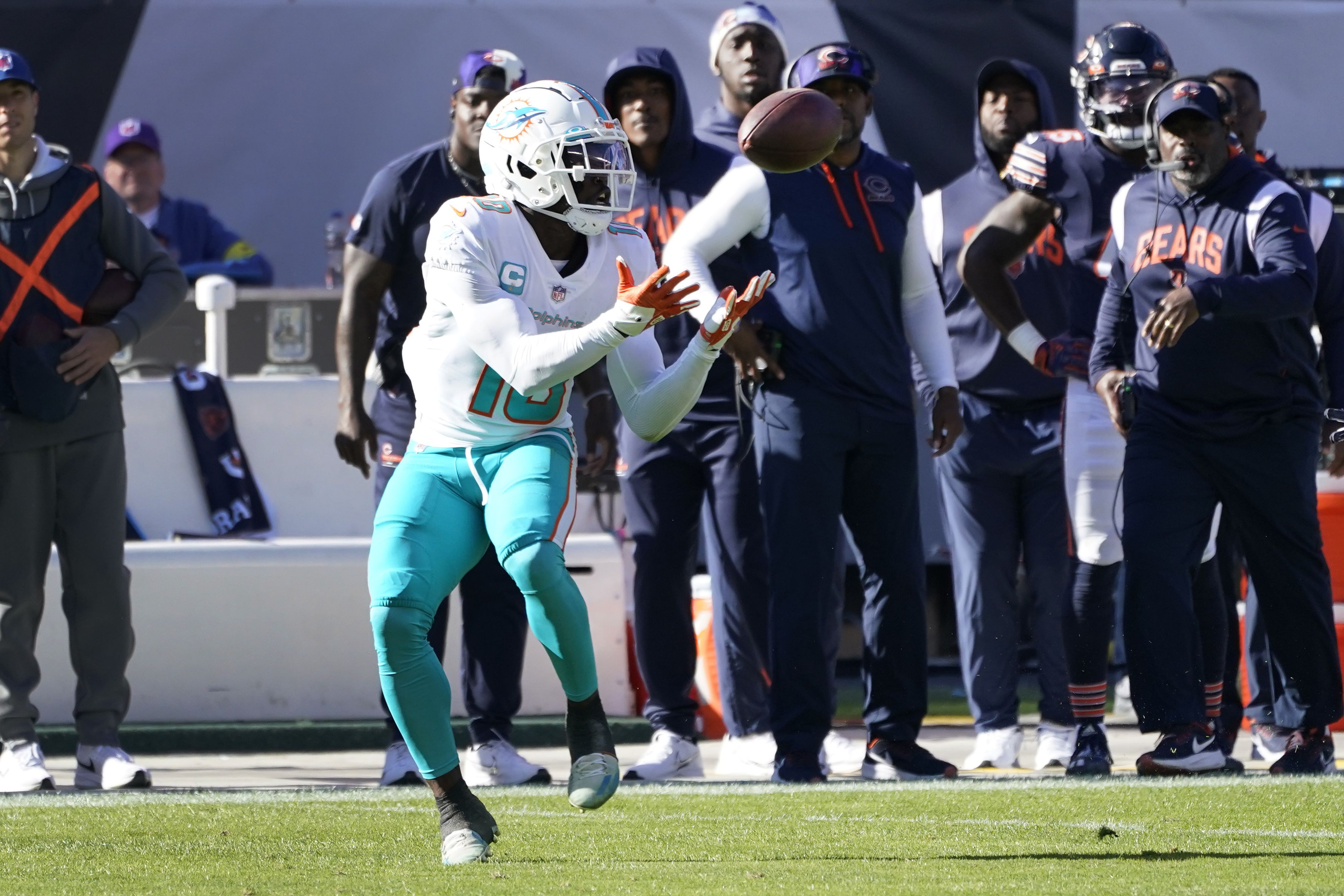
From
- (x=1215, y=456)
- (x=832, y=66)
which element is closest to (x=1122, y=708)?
(x=1215, y=456)

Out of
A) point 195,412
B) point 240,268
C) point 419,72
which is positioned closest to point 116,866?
point 195,412

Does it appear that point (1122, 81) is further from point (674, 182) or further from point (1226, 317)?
point (674, 182)

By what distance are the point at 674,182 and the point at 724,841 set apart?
2489 mm

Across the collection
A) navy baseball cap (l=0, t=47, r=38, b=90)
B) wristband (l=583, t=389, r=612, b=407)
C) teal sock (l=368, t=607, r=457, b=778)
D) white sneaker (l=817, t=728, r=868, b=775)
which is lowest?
white sneaker (l=817, t=728, r=868, b=775)

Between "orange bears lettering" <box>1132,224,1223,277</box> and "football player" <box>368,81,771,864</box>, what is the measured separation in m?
1.64

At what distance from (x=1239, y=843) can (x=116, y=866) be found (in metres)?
2.38

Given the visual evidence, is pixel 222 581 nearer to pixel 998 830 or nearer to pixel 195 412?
pixel 195 412

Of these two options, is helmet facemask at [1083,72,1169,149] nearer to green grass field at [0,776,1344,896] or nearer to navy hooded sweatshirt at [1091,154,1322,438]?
navy hooded sweatshirt at [1091,154,1322,438]

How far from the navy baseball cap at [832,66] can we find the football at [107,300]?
2.11 meters

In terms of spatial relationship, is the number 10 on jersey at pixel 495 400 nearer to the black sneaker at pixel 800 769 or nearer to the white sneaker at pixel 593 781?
the white sneaker at pixel 593 781

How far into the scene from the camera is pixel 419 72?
9820 mm

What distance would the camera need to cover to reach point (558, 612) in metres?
4.45

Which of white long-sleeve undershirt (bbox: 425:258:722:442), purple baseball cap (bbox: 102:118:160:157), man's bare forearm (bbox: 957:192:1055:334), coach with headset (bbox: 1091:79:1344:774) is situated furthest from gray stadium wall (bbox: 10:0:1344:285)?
white long-sleeve undershirt (bbox: 425:258:722:442)

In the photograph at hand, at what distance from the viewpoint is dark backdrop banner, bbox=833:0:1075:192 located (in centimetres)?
955
